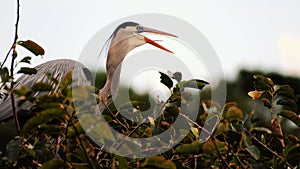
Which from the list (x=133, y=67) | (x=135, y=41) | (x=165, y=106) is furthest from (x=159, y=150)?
(x=135, y=41)

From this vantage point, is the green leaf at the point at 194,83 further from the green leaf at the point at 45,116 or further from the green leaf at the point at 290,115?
the green leaf at the point at 45,116

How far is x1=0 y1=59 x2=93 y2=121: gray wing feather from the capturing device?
3.69 meters

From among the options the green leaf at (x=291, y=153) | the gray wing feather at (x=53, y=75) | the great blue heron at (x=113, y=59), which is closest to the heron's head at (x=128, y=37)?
the great blue heron at (x=113, y=59)

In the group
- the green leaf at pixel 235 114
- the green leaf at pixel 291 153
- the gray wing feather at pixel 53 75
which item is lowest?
the gray wing feather at pixel 53 75

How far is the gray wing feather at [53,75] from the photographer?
3693mm

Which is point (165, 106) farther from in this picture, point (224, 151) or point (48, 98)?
point (48, 98)

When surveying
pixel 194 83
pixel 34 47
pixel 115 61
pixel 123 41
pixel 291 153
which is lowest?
pixel 115 61

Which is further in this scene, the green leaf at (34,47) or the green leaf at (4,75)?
the green leaf at (34,47)

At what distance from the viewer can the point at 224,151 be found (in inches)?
72.7

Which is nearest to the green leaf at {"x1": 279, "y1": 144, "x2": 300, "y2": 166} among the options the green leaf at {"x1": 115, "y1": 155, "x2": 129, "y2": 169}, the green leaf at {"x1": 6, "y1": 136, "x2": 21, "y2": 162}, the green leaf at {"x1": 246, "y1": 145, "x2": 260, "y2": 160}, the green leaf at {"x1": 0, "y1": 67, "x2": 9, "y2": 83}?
the green leaf at {"x1": 246, "y1": 145, "x2": 260, "y2": 160}

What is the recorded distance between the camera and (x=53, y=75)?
14.6ft

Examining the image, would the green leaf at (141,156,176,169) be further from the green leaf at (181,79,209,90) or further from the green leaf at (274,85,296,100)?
the green leaf at (274,85,296,100)

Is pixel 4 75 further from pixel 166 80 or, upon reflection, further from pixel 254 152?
pixel 254 152

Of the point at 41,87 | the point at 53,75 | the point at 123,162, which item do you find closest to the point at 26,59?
the point at 41,87
